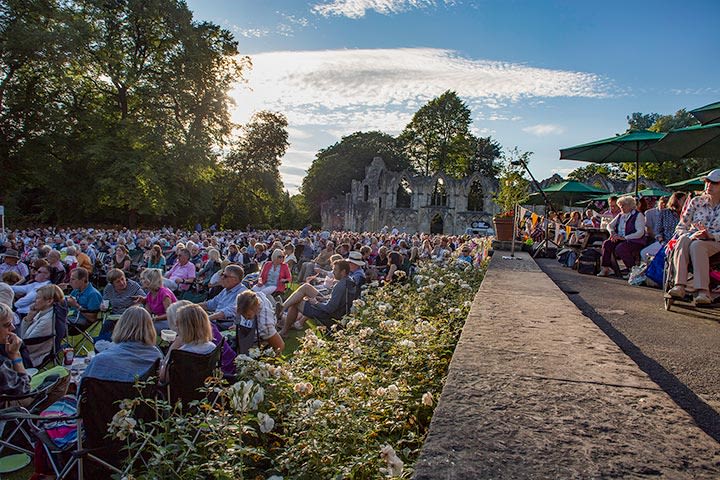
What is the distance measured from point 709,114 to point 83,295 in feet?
29.3

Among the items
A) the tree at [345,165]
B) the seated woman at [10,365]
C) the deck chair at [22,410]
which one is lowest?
the deck chair at [22,410]

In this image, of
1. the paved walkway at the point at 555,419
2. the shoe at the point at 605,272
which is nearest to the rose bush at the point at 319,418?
the paved walkway at the point at 555,419

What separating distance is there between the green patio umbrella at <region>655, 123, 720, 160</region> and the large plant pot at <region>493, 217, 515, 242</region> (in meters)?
3.87

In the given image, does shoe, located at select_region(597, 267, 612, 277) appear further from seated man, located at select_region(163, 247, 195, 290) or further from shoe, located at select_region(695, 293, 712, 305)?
seated man, located at select_region(163, 247, 195, 290)

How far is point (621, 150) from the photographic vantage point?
32.0 ft

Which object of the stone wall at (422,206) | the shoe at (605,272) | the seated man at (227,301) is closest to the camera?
the seated man at (227,301)

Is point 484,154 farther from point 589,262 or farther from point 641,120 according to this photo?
point 589,262

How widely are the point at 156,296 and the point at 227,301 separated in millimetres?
898

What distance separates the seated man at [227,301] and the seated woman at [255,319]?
0.94 m

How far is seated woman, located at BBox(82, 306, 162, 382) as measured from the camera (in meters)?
3.15

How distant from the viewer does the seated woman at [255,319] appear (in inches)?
195

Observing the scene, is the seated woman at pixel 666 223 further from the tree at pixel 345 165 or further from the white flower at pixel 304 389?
the tree at pixel 345 165

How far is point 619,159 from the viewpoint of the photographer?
1003 cm

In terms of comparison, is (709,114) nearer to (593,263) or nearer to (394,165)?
(593,263)
